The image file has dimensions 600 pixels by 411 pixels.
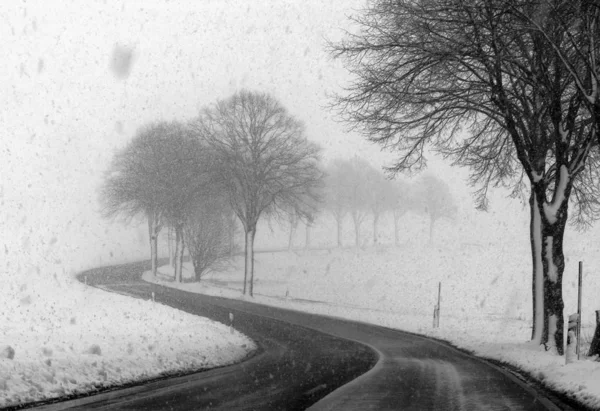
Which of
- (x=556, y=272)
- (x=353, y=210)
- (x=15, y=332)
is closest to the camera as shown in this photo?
(x=556, y=272)

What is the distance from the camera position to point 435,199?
105 meters

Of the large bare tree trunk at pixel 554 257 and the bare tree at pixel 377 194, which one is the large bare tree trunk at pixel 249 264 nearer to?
the large bare tree trunk at pixel 554 257

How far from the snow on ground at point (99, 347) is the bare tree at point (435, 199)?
81123 millimetres

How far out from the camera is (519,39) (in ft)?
48.3

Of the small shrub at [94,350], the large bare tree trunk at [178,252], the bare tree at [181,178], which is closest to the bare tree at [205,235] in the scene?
the large bare tree trunk at [178,252]

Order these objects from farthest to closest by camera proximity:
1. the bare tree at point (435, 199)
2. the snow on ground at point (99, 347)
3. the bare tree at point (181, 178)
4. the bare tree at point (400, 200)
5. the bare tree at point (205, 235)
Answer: the bare tree at point (435, 199)
the bare tree at point (400, 200)
the bare tree at point (205, 235)
the bare tree at point (181, 178)
the snow on ground at point (99, 347)

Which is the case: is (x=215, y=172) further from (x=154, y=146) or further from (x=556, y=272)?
(x=556, y=272)

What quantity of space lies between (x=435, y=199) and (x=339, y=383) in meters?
95.9

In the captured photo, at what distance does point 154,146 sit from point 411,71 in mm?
38163

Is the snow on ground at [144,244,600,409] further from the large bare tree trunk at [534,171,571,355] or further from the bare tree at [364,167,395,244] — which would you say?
the bare tree at [364,167,395,244]

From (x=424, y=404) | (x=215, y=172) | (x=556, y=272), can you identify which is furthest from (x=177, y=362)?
(x=215, y=172)

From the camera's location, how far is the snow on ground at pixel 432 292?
631 inches

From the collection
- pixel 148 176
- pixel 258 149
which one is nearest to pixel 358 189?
pixel 148 176

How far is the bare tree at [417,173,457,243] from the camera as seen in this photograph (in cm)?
10531
